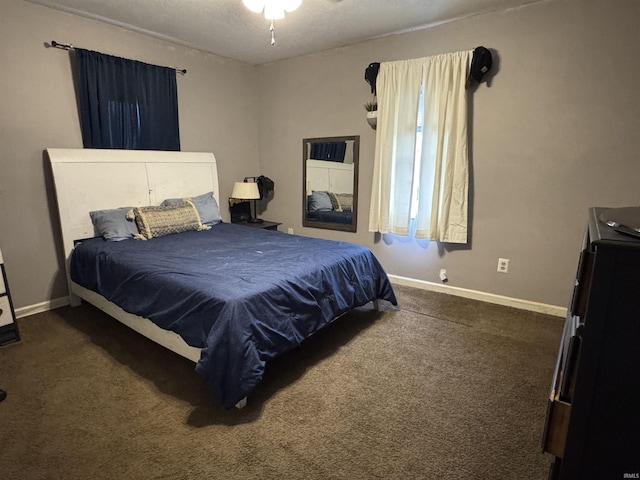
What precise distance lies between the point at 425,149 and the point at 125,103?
2.81 m

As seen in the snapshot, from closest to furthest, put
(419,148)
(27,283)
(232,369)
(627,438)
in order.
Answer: (627,438) → (232,369) → (27,283) → (419,148)

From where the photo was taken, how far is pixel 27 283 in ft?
9.37

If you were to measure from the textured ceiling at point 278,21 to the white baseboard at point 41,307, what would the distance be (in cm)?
222

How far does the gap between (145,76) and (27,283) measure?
2.12m

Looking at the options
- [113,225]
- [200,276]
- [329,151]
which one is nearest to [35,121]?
[113,225]

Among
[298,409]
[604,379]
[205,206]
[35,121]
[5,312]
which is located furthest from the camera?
[205,206]

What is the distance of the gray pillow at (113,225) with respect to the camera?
114 inches

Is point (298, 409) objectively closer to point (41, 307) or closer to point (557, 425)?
point (557, 425)

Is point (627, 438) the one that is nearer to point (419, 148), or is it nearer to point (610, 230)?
point (610, 230)

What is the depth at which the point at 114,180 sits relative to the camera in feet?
10.3

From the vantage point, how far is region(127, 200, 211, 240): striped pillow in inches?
119

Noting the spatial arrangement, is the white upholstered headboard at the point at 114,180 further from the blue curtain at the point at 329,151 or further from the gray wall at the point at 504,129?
the blue curtain at the point at 329,151

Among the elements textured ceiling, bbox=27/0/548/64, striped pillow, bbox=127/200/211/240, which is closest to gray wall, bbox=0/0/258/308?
textured ceiling, bbox=27/0/548/64

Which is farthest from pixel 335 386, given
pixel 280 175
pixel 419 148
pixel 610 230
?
pixel 280 175
